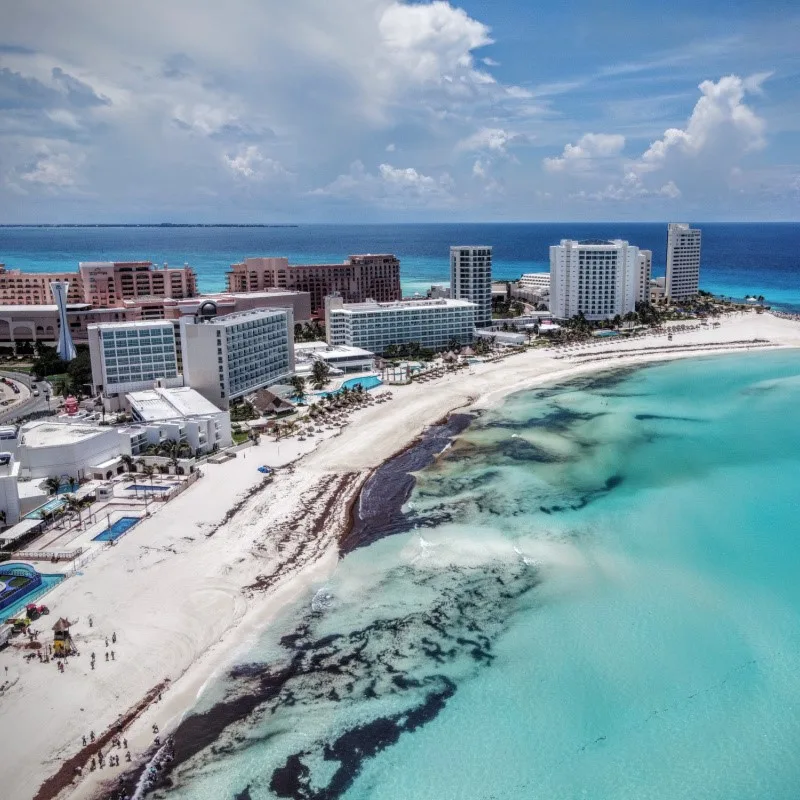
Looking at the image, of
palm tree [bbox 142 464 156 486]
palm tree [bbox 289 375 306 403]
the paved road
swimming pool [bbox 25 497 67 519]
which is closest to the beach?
palm tree [bbox 142 464 156 486]

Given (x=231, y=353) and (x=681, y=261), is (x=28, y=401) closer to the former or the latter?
(x=231, y=353)

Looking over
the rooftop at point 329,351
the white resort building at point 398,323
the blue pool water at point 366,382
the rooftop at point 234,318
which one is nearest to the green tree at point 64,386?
the rooftop at point 234,318

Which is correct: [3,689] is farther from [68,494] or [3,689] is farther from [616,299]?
[616,299]

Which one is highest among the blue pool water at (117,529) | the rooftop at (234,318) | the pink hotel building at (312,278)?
the pink hotel building at (312,278)

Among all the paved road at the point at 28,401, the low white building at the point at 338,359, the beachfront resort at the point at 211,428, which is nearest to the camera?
the beachfront resort at the point at 211,428

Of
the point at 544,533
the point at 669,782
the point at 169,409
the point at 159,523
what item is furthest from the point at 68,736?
the point at 169,409

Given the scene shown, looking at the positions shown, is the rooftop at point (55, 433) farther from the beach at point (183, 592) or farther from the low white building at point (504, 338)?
the low white building at point (504, 338)

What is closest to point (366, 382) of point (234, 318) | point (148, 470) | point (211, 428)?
point (234, 318)
